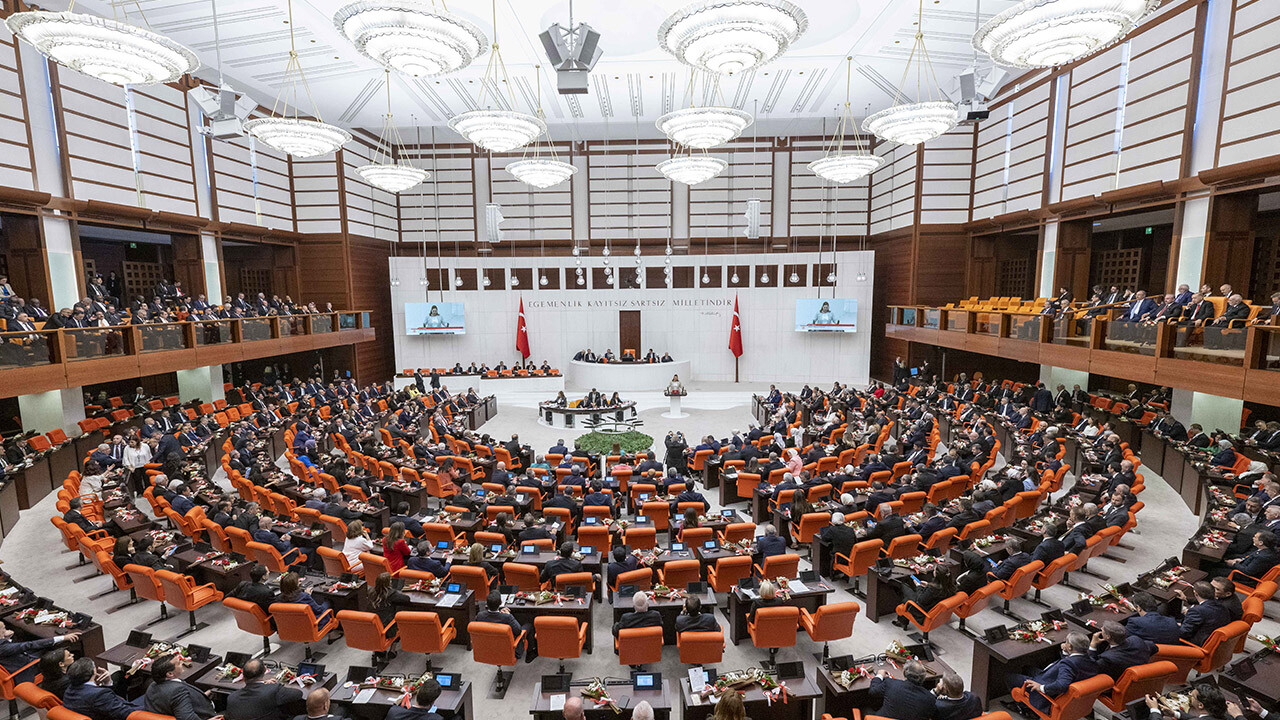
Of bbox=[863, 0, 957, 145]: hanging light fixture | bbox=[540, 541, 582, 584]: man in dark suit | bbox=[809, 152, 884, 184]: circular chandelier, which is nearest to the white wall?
bbox=[809, 152, 884, 184]: circular chandelier

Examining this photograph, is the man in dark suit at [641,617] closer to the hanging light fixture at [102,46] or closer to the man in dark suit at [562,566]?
the man in dark suit at [562,566]

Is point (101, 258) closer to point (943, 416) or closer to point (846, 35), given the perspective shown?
point (846, 35)

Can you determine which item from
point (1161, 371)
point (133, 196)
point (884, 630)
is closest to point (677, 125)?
point (884, 630)

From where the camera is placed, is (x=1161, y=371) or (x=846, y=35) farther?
(x=846, y=35)

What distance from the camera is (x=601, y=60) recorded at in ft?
60.5

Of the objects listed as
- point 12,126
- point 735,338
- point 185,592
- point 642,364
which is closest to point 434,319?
point 642,364

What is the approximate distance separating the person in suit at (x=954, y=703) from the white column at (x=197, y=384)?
20.8m

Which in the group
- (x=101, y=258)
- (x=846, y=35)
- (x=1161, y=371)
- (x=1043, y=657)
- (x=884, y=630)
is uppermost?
(x=846, y=35)

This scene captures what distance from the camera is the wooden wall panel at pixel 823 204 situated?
85.6 ft

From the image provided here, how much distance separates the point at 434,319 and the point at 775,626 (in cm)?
2257

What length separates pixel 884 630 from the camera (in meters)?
7.20

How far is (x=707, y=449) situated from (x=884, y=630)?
6.13 meters

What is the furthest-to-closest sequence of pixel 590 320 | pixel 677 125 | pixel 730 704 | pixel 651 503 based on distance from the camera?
pixel 590 320, pixel 677 125, pixel 651 503, pixel 730 704

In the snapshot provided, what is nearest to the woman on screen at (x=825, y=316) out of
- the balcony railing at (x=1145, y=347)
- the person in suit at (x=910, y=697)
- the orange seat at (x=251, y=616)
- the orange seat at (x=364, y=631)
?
the balcony railing at (x=1145, y=347)
